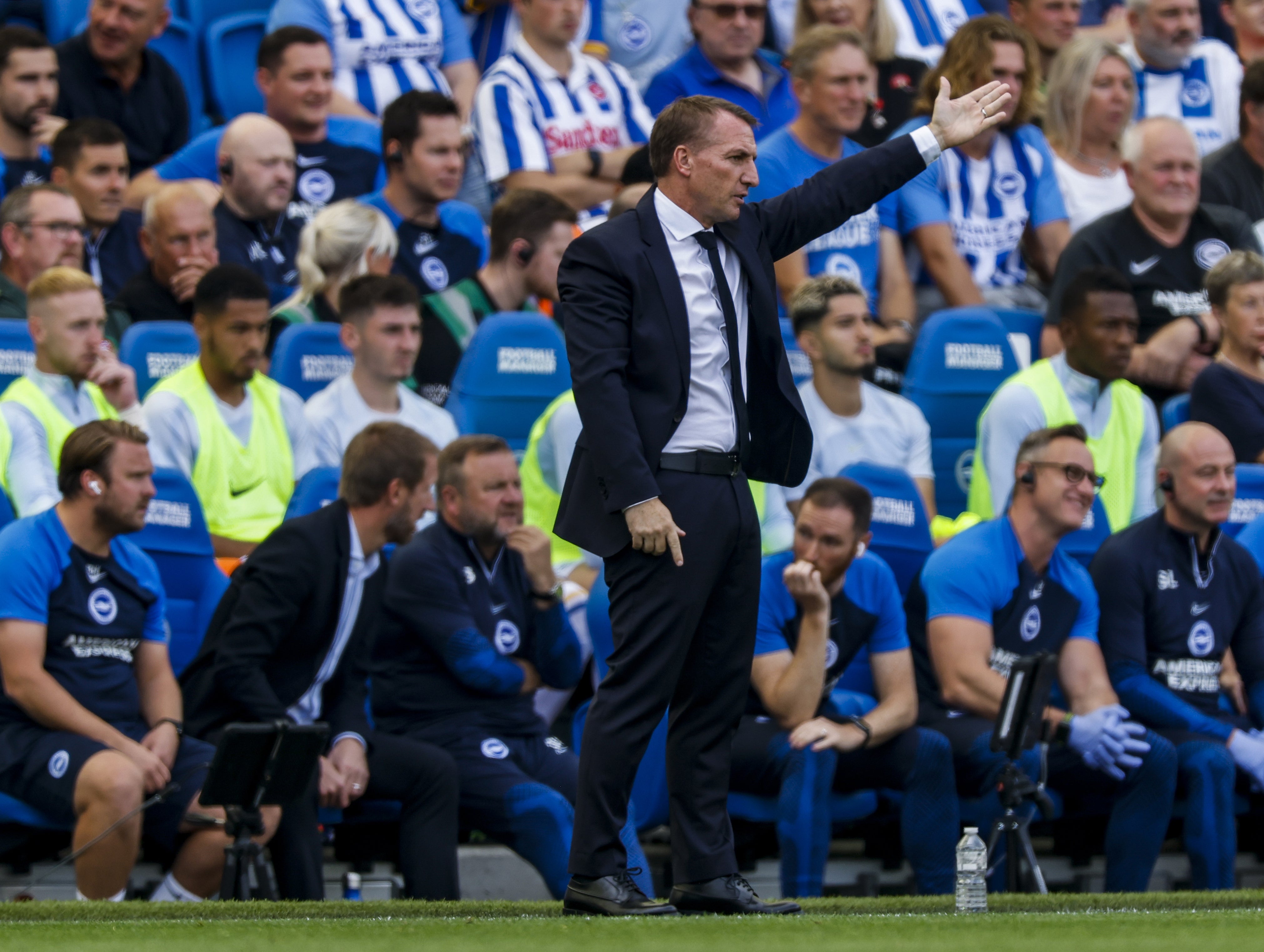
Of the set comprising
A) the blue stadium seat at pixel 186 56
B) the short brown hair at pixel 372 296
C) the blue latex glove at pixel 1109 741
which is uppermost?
the blue stadium seat at pixel 186 56

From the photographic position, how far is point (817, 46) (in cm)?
780

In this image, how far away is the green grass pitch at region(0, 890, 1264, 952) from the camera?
318 cm

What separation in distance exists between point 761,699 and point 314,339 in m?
2.42

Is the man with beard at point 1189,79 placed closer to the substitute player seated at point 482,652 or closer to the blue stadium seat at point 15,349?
the substitute player seated at point 482,652

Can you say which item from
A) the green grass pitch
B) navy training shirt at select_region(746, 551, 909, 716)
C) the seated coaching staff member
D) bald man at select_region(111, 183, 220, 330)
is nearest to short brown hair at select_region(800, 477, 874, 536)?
navy training shirt at select_region(746, 551, 909, 716)

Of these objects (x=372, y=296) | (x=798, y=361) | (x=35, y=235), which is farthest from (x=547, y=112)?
(x=35, y=235)

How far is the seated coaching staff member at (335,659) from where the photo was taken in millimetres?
5285

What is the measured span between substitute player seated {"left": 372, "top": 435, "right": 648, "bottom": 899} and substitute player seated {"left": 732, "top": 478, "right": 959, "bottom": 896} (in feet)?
2.18

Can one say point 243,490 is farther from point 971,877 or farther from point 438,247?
point 971,877

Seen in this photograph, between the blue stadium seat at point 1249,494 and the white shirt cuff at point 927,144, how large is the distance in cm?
327

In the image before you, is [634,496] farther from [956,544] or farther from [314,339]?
[314,339]

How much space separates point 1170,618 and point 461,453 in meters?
2.56

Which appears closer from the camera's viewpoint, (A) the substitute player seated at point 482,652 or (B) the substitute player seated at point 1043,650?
(A) the substitute player seated at point 482,652

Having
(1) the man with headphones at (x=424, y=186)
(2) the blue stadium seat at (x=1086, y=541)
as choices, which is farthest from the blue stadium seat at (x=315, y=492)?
(2) the blue stadium seat at (x=1086, y=541)
